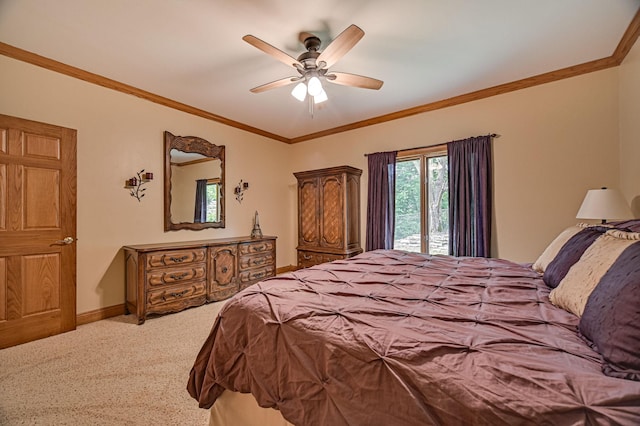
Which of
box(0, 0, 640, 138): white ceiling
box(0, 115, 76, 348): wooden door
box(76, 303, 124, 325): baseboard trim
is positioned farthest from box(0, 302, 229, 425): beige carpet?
box(0, 0, 640, 138): white ceiling

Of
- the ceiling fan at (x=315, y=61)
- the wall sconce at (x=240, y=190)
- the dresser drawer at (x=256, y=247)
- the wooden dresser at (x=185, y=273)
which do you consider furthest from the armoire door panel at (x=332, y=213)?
the ceiling fan at (x=315, y=61)

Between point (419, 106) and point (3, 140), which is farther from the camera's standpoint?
point (419, 106)

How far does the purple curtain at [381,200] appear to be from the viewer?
13.7 ft

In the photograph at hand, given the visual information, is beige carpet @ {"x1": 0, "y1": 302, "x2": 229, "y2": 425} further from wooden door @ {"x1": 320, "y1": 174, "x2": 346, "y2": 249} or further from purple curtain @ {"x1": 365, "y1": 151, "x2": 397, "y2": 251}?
purple curtain @ {"x1": 365, "y1": 151, "x2": 397, "y2": 251}

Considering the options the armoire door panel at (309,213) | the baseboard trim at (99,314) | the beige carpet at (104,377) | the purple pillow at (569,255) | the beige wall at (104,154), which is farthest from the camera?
the armoire door panel at (309,213)

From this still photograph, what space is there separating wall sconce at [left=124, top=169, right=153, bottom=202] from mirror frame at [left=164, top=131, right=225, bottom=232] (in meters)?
0.25

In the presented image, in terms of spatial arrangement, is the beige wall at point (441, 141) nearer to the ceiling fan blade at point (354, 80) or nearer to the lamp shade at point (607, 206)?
the lamp shade at point (607, 206)

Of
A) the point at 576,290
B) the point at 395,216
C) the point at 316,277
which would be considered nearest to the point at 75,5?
the point at 316,277

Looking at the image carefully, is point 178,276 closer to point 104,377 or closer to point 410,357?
point 104,377

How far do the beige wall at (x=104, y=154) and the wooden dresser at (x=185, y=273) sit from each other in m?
0.22

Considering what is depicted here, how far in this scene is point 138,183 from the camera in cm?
345

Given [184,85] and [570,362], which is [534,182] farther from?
[184,85]

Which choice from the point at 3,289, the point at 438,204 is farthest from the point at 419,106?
the point at 3,289

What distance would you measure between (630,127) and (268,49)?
3.31 m
